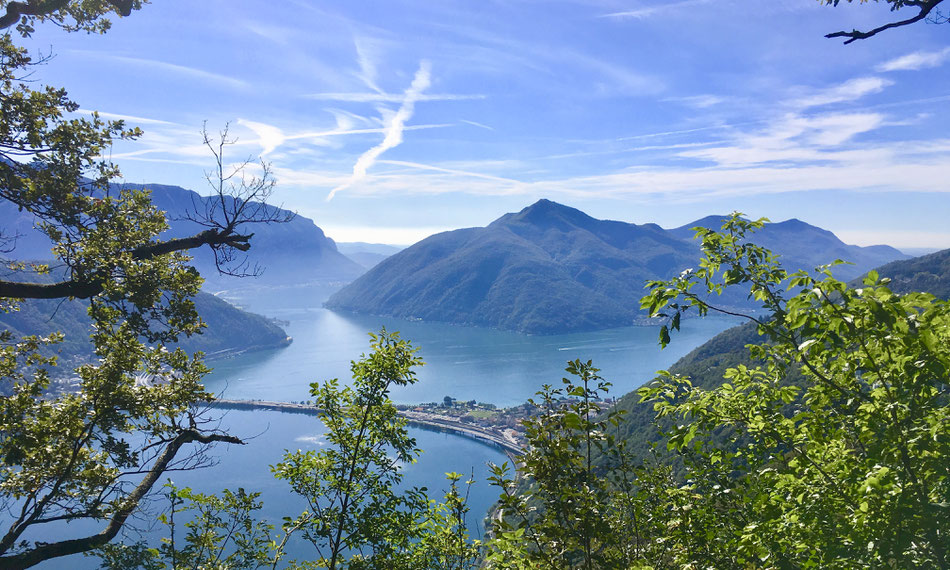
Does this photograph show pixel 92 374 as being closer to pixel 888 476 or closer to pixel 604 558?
pixel 604 558

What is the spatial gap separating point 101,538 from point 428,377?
10255cm

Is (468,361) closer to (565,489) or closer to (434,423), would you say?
(434,423)

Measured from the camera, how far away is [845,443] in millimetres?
3084

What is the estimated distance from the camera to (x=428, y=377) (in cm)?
10538

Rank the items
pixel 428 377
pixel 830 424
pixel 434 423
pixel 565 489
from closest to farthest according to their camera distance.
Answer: pixel 565 489 → pixel 830 424 → pixel 434 423 → pixel 428 377

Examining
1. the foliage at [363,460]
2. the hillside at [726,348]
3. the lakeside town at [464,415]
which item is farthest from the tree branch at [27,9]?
the lakeside town at [464,415]

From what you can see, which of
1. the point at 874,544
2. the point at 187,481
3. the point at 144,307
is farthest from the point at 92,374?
the point at 187,481

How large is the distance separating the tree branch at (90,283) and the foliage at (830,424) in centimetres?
454

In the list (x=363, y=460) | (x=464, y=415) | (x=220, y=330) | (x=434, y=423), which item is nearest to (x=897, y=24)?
(x=363, y=460)

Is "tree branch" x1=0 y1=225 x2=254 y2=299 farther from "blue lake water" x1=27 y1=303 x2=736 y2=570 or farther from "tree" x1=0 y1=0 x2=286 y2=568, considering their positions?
"blue lake water" x1=27 y1=303 x2=736 y2=570

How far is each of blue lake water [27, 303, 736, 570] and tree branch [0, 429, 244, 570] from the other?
9.80m

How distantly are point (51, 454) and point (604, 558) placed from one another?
17.1 ft

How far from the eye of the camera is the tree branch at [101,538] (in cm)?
415

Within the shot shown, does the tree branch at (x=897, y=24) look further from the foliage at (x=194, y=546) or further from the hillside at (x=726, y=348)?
the hillside at (x=726, y=348)
